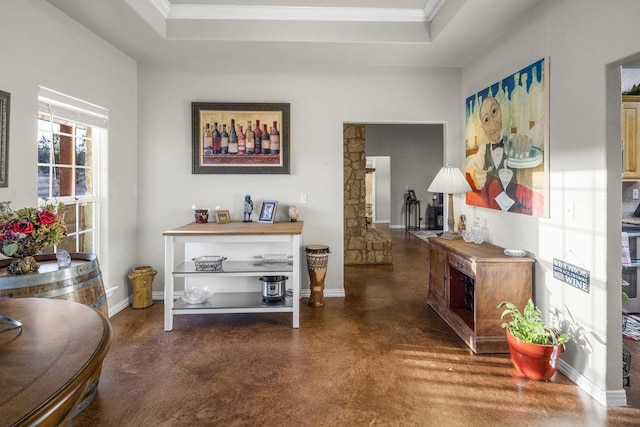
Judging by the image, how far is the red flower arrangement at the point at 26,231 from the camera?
2.06m

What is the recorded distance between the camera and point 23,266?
6.90ft

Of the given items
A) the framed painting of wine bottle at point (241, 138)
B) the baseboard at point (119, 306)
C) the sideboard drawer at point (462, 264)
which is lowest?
the baseboard at point (119, 306)

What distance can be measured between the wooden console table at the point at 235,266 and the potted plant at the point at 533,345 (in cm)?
174

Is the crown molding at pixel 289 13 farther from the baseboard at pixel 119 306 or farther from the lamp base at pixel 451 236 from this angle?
the baseboard at pixel 119 306

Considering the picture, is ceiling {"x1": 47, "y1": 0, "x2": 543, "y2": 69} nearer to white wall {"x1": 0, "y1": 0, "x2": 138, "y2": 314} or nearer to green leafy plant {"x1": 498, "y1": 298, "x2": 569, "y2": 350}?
white wall {"x1": 0, "y1": 0, "x2": 138, "y2": 314}

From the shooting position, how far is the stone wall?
6105mm

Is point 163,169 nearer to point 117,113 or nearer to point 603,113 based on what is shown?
point 117,113

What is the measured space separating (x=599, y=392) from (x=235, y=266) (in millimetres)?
2927

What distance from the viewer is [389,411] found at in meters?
2.14

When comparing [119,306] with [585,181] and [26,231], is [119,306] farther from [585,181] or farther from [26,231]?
[585,181]

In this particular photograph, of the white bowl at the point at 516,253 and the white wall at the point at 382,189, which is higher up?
the white wall at the point at 382,189

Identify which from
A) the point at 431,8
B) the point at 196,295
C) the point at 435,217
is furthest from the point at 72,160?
the point at 435,217

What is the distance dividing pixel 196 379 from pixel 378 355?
1325 mm

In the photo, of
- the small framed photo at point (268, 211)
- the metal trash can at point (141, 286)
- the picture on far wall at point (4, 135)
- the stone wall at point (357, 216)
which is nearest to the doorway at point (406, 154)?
the stone wall at point (357, 216)
